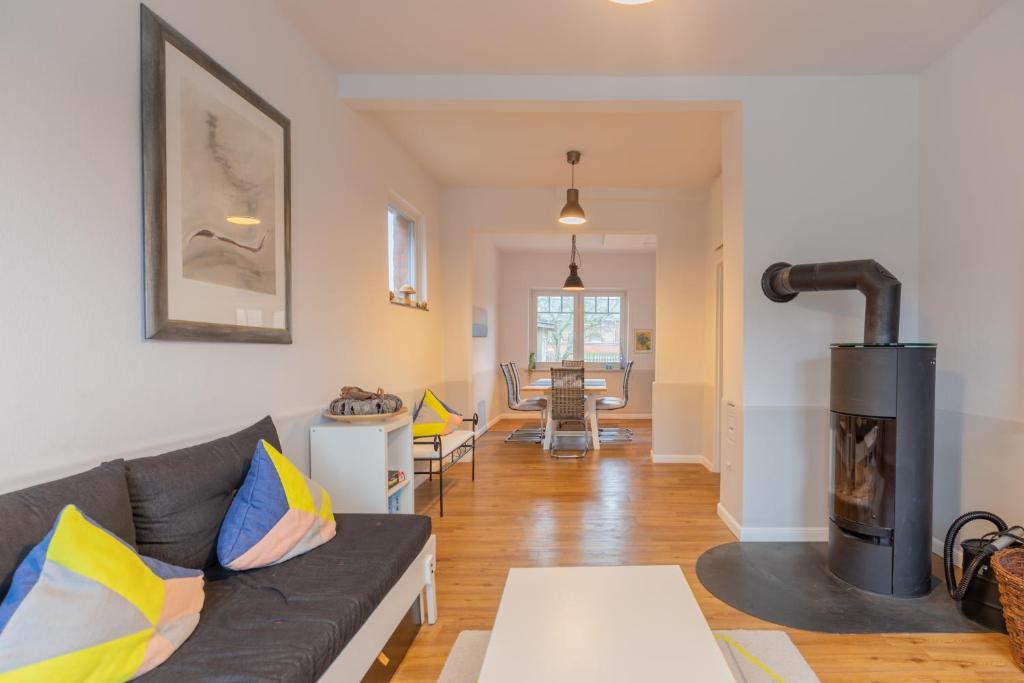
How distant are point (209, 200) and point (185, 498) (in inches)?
42.6

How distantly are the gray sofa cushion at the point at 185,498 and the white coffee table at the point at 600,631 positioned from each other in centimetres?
96

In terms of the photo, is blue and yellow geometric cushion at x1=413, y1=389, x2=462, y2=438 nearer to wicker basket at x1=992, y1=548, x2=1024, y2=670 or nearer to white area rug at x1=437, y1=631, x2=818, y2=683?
white area rug at x1=437, y1=631, x2=818, y2=683

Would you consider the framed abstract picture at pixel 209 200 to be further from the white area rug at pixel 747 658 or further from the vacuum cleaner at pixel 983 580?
the vacuum cleaner at pixel 983 580

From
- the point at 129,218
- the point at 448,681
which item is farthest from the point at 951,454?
the point at 129,218

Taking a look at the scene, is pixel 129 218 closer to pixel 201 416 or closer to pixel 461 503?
pixel 201 416

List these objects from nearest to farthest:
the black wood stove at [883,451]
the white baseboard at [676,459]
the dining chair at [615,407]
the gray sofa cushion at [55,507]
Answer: the gray sofa cushion at [55,507], the black wood stove at [883,451], the white baseboard at [676,459], the dining chair at [615,407]

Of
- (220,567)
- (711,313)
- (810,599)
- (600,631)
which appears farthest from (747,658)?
(711,313)

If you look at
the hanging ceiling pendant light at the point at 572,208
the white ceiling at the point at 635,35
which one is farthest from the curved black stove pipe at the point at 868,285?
the hanging ceiling pendant light at the point at 572,208

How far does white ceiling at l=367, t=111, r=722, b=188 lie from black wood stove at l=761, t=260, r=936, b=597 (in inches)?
71.0

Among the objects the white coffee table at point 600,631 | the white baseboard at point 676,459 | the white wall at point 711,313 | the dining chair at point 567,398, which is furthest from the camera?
the dining chair at point 567,398

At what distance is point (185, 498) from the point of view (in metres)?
1.58

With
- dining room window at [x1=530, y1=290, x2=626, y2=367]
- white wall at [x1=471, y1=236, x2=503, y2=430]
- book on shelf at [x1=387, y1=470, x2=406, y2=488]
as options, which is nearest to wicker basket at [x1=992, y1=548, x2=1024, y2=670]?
book on shelf at [x1=387, y1=470, x2=406, y2=488]

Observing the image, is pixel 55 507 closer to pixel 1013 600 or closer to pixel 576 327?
pixel 1013 600

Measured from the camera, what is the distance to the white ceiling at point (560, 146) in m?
3.62
